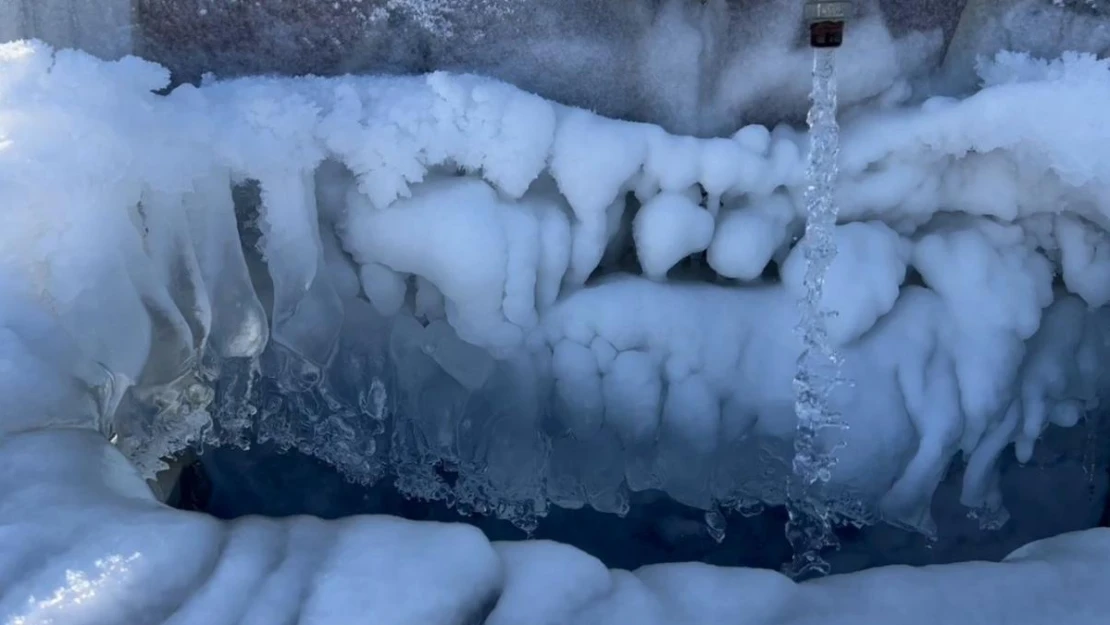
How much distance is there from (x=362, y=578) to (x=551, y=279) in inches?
23.7

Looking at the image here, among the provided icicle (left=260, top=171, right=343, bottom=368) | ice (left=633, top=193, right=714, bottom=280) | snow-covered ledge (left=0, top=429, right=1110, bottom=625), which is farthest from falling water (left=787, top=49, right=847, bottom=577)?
icicle (left=260, top=171, right=343, bottom=368)

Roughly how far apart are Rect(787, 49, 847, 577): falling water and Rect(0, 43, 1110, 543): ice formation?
26 mm

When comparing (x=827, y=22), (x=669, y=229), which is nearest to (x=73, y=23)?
(x=669, y=229)

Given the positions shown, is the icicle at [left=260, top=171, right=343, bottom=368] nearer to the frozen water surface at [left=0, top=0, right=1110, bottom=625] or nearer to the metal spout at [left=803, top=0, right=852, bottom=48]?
the frozen water surface at [left=0, top=0, right=1110, bottom=625]

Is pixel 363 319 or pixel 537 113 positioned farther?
pixel 363 319

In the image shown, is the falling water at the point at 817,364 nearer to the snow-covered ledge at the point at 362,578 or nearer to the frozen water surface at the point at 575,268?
the frozen water surface at the point at 575,268

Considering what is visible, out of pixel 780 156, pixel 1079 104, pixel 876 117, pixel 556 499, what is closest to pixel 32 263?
pixel 556 499

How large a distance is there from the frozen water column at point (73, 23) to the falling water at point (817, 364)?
974 millimetres

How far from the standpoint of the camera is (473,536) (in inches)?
41.4

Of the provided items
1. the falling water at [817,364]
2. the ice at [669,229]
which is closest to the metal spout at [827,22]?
the falling water at [817,364]

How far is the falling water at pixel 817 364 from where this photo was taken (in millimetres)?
1457

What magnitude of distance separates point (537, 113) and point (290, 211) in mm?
358

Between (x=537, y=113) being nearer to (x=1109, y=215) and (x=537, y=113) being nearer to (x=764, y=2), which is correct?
(x=764, y=2)

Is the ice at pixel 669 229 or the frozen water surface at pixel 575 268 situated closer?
the frozen water surface at pixel 575 268
